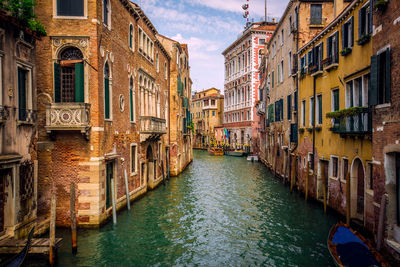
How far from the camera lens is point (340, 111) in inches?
429

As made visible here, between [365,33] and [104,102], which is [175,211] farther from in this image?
[365,33]

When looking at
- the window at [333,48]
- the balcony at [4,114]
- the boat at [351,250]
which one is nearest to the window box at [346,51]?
the window at [333,48]

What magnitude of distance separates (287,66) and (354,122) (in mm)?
11033

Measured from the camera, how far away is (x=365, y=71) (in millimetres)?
9883

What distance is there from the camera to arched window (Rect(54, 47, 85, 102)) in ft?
33.3

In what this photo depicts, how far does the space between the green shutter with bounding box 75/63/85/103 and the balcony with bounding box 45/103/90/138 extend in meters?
0.50

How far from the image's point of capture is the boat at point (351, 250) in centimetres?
673

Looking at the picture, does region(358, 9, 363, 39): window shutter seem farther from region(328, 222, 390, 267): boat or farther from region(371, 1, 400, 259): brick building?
region(328, 222, 390, 267): boat

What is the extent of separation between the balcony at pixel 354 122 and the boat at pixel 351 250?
9.82 ft

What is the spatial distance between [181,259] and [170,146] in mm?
14583

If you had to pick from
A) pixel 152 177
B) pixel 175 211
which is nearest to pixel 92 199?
pixel 175 211

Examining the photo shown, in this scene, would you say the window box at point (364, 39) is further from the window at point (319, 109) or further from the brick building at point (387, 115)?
the window at point (319, 109)

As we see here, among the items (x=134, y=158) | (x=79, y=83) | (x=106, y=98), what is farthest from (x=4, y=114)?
(x=134, y=158)

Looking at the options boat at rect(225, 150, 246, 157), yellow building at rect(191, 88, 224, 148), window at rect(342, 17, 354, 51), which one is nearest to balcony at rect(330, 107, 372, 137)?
window at rect(342, 17, 354, 51)
